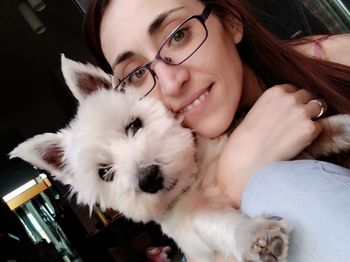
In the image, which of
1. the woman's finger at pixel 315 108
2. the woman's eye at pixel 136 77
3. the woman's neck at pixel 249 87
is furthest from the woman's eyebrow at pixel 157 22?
the woman's finger at pixel 315 108

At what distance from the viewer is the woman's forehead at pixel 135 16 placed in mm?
1146

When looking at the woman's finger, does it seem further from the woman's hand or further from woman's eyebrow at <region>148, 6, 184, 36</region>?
woman's eyebrow at <region>148, 6, 184, 36</region>

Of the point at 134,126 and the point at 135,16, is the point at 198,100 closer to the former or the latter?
the point at 134,126

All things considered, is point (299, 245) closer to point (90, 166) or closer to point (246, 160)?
point (246, 160)

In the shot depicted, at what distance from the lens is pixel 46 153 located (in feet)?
4.36

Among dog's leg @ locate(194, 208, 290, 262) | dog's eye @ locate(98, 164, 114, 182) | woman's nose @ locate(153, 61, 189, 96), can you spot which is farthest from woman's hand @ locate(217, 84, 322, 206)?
dog's eye @ locate(98, 164, 114, 182)

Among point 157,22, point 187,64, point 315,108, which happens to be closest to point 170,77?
point 187,64

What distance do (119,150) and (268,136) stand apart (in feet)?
1.45

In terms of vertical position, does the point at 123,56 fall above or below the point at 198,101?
above

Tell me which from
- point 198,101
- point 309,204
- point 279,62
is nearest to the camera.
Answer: point 309,204

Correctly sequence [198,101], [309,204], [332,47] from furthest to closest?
[332,47] < [198,101] < [309,204]

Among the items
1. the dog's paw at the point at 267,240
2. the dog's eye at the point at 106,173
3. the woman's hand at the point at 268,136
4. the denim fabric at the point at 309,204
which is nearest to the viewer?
the denim fabric at the point at 309,204

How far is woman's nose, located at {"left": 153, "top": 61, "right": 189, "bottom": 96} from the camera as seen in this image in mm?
1093

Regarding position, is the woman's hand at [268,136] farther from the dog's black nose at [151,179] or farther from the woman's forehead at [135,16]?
the woman's forehead at [135,16]
